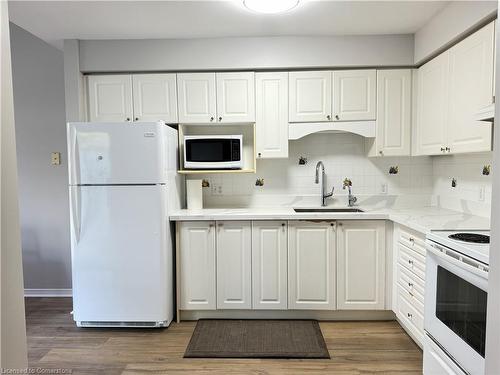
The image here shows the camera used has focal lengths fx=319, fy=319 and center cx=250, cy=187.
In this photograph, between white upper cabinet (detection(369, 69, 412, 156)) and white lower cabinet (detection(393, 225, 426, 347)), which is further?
white upper cabinet (detection(369, 69, 412, 156))

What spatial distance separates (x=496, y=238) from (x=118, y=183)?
2.38 metres

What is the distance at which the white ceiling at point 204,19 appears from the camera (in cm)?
227

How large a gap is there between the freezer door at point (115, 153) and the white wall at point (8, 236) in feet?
5.67

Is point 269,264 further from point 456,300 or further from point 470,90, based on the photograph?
point 470,90

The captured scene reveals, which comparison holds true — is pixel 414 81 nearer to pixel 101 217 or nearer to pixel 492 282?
pixel 492 282

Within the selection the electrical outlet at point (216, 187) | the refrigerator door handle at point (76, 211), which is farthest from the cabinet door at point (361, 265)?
the refrigerator door handle at point (76, 211)

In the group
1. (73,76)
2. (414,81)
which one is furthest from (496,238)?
(73,76)

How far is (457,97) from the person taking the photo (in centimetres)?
226

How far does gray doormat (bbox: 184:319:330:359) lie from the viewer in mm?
2232

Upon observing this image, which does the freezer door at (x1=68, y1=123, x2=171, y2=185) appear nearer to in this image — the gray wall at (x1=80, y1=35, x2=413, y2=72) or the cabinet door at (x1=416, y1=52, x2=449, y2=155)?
the gray wall at (x1=80, y1=35, x2=413, y2=72)

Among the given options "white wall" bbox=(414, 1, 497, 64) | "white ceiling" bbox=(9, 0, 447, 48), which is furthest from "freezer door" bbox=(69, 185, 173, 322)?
"white wall" bbox=(414, 1, 497, 64)

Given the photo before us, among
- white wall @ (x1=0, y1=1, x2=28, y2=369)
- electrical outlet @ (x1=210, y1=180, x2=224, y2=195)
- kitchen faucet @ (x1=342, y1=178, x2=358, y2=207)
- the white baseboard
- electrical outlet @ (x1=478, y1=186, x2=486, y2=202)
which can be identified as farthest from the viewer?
the white baseboard

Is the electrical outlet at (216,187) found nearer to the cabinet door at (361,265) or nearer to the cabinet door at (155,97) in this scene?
the cabinet door at (155,97)

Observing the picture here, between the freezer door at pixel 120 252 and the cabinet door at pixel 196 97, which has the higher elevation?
the cabinet door at pixel 196 97
